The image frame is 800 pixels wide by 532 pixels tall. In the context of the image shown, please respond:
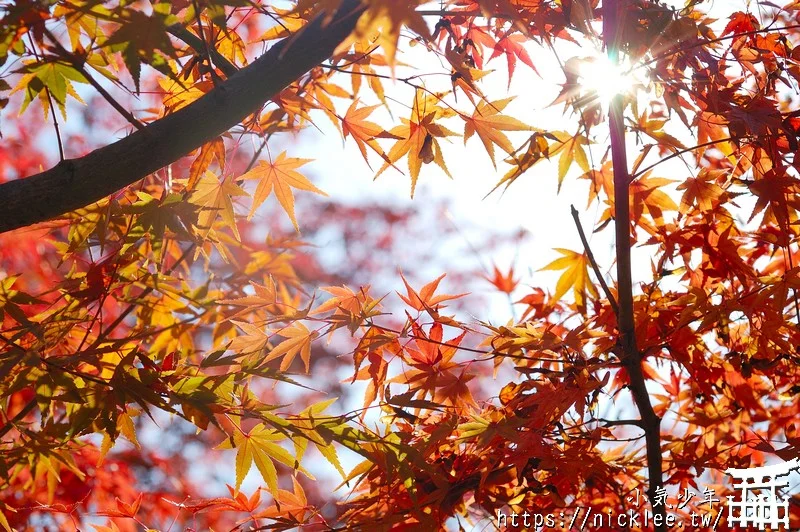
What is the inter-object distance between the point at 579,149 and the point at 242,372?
2.50ft

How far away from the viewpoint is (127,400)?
920mm

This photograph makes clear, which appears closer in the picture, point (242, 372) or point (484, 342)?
point (242, 372)

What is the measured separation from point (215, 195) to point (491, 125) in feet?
1.67

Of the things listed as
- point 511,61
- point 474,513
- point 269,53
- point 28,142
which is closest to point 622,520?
point 474,513

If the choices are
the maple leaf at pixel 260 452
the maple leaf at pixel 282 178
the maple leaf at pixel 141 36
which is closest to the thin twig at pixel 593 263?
the maple leaf at pixel 282 178

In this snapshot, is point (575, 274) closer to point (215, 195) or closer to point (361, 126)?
point (361, 126)

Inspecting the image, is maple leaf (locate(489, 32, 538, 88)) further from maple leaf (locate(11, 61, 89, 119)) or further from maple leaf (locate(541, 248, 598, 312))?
maple leaf (locate(11, 61, 89, 119))

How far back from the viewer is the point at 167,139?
0.79 m

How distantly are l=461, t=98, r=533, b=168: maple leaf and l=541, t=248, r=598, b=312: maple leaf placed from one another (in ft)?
0.90

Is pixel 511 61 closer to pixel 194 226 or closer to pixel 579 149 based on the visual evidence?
pixel 579 149

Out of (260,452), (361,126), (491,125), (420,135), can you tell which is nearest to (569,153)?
(491,125)

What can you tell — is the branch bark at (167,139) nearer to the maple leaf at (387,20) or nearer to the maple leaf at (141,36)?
the maple leaf at (141,36)

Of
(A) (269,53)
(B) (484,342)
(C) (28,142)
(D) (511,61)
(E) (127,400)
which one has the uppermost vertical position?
(C) (28,142)

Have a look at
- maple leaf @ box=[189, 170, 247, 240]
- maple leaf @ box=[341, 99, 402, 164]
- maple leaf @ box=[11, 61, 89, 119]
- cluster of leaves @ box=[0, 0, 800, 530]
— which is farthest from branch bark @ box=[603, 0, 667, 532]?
maple leaf @ box=[11, 61, 89, 119]
